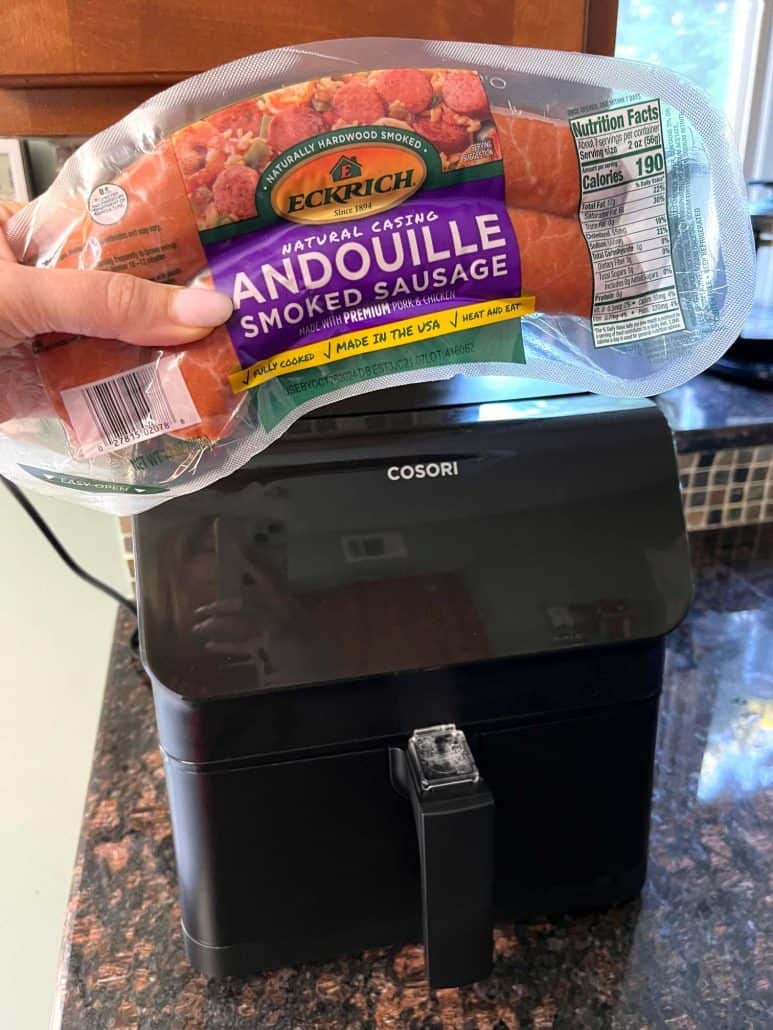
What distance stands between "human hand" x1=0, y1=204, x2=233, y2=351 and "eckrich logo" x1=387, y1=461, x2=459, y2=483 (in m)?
0.13

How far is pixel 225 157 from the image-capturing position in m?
0.41

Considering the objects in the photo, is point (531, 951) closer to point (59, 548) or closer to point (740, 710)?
point (740, 710)

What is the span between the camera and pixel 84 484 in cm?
46

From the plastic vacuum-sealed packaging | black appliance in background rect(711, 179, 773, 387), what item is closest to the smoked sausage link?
the plastic vacuum-sealed packaging

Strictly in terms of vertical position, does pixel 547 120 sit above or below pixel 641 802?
above

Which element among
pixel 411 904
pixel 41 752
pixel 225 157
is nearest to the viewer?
pixel 225 157

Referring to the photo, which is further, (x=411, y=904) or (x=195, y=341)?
(x=411, y=904)

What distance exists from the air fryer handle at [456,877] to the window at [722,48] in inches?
39.3

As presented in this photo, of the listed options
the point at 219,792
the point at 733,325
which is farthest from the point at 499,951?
the point at 733,325

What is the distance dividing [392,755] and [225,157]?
33 cm

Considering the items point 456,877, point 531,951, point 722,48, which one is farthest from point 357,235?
point 722,48

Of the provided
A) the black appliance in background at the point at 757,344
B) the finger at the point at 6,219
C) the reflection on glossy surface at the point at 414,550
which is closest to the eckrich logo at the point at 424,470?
the reflection on glossy surface at the point at 414,550

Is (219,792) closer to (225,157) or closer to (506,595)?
(506,595)

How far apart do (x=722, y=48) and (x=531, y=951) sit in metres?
1.14
